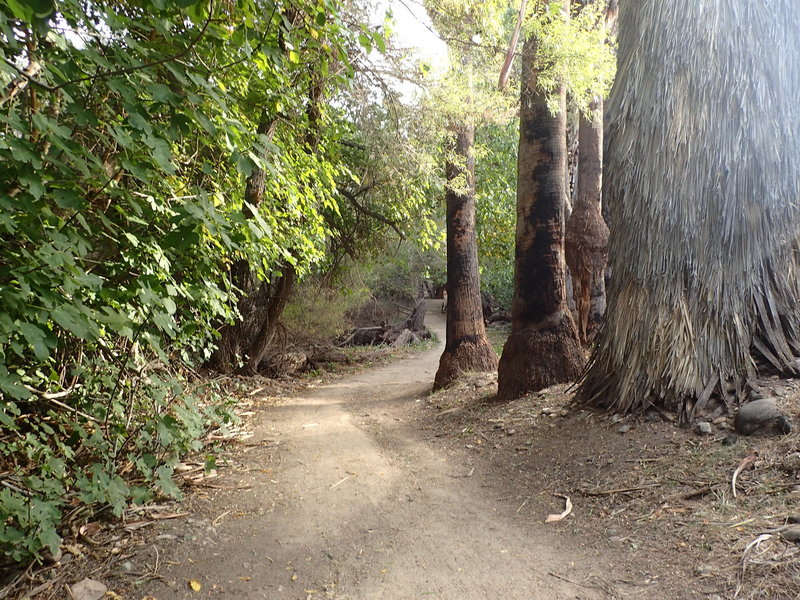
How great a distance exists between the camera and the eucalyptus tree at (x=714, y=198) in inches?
164

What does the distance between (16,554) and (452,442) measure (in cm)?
403

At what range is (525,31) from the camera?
23.3 ft

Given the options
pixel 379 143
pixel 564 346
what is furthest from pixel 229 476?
pixel 379 143

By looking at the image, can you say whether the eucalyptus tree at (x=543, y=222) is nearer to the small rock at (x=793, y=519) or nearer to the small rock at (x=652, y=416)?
the small rock at (x=652, y=416)

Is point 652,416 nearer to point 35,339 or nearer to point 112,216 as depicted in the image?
point 35,339

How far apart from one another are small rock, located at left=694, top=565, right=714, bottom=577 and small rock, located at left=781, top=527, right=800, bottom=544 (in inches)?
15.7

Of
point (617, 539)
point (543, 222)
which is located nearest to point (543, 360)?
point (543, 222)

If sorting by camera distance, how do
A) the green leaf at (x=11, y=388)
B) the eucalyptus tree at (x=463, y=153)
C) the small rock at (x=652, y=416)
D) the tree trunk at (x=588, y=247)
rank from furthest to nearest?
1. the tree trunk at (x=588, y=247)
2. the eucalyptus tree at (x=463, y=153)
3. the small rock at (x=652, y=416)
4. the green leaf at (x=11, y=388)

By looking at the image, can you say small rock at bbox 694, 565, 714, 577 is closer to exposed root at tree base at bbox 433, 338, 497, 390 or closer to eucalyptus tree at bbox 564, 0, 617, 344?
exposed root at tree base at bbox 433, 338, 497, 390

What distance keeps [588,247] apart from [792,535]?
26.6 feet

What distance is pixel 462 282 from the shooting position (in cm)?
929

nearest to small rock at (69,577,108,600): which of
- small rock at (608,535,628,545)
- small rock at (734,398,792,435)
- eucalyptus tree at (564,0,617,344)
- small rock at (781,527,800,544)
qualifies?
small rock at (608,535,628,545)

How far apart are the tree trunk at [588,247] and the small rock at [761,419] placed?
645 cm

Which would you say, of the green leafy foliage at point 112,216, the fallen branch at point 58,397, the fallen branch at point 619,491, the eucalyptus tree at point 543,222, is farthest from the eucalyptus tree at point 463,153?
the fallen branch at point 58,397
